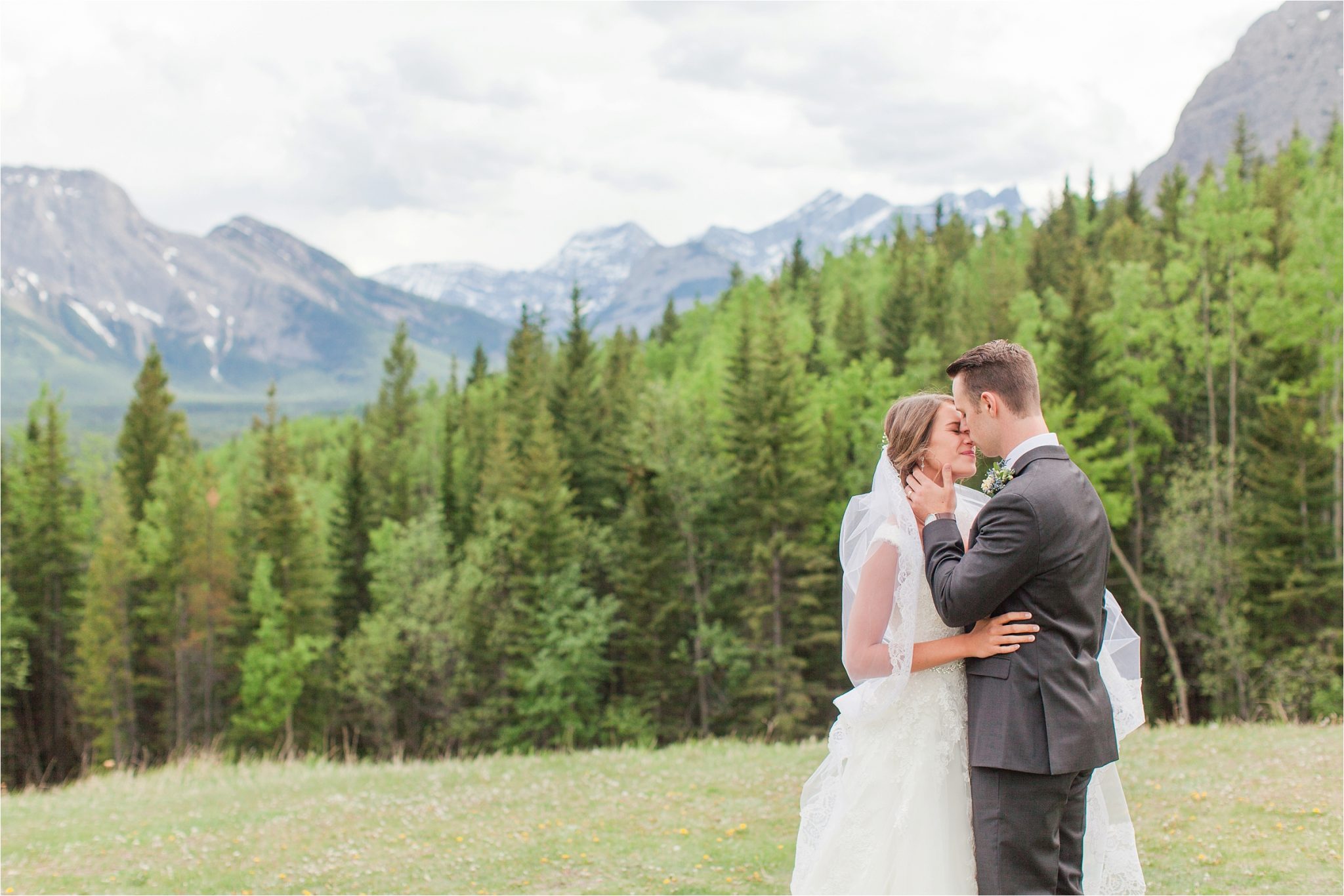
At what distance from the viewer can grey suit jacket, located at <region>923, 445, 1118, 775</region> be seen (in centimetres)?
376

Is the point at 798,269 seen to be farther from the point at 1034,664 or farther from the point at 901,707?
the point at 1034,664

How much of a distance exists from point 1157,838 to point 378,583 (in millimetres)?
43006

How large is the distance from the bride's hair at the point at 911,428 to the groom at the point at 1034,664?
0.37 meters

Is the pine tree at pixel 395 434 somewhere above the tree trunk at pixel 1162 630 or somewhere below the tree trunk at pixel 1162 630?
above

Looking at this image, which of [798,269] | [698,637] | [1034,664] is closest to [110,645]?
[698,637]

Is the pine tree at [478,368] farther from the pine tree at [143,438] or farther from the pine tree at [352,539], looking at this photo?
the pine tree at [143,438]

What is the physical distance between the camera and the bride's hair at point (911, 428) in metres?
4.29

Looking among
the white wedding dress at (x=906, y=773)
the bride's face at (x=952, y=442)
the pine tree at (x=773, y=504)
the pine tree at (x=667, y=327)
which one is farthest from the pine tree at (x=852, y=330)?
the bride's face at (x=952, y=442)

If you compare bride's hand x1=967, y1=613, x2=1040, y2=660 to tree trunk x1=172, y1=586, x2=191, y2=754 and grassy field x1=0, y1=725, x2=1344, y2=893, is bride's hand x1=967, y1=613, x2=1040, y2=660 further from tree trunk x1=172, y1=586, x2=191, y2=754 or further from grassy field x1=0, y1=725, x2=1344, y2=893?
tree trunk x1=172, y1=586, x2=191, y2=754

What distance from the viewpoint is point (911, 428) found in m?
4.31

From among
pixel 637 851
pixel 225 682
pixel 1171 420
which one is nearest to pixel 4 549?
pixel 225 682

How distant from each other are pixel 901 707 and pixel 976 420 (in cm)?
141

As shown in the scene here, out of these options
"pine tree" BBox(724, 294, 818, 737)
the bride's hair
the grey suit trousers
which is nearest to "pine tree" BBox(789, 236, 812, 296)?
"pine tree" BBox(724, 294, 818, 737)

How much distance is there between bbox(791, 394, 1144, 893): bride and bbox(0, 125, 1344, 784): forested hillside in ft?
95.9
